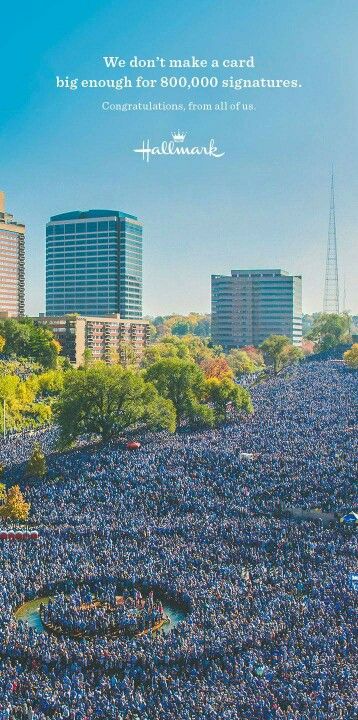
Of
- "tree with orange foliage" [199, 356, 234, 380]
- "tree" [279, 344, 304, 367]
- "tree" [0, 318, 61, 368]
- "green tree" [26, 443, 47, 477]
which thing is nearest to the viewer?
"green tree" [26, 443, 47, 477]

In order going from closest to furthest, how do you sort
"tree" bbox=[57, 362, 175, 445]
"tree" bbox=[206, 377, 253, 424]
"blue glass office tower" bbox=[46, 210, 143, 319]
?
1. "tree" bbox=[57, 362, 175, 445]
2. "tree" bbox=[206, 377, 253, 424]
3. "blue glass office tower" bbox=[46, 210, 143, 319]

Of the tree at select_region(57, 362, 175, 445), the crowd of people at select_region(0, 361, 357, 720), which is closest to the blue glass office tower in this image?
the tree at select_region(57, 362, 175, 445)

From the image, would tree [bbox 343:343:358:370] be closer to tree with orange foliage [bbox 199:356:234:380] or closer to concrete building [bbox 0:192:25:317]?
tree with orange foliage [bbox 199:356:234:380]

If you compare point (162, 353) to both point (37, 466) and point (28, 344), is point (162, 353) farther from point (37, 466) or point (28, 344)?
point (37, 466)

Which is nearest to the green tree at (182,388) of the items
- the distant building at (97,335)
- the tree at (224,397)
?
the tree at (224,397)

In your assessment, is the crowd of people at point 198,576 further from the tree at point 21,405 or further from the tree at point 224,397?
the tree at point 21,405

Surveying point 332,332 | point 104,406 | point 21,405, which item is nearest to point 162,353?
point 21,405

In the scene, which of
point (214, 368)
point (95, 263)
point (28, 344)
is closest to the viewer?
point (28, 344)
